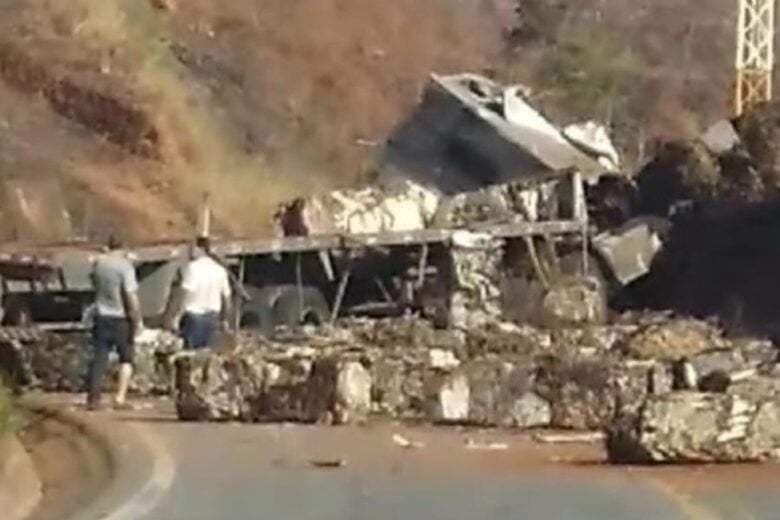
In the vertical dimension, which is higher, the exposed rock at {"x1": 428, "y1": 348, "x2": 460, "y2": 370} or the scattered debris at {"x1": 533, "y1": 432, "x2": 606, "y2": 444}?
the exposed rock at {"x1": 428, "y1": 348, "x2": 460, "y2": 370}

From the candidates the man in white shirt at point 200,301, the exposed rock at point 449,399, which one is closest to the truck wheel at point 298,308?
the man in white shirt at point 200,301

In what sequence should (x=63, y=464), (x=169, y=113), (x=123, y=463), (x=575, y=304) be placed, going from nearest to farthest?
(x=123, y=463) < (x=63, y=464) < (x=575, y=304) < (x=169, y=113)

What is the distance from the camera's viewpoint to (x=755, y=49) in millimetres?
61750

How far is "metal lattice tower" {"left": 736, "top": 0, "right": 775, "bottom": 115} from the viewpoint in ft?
197

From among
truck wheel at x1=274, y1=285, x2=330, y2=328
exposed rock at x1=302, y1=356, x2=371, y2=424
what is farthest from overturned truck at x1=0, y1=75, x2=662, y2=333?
exposed rock at x1=302, y1=356, x2=371, y2=424

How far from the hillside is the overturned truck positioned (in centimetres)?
664

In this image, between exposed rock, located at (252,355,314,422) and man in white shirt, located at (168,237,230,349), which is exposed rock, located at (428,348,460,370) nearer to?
exposed rock, located at (252,355,314,422)

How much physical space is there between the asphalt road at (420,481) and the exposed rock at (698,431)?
279 mm

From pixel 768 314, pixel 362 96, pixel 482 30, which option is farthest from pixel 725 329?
pixel 482 30

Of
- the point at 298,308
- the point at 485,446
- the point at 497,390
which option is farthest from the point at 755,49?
the point at 485,446

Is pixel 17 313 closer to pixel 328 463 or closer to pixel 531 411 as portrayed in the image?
pixel 531 411

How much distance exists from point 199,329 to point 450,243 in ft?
29.6

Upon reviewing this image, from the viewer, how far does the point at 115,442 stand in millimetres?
19359

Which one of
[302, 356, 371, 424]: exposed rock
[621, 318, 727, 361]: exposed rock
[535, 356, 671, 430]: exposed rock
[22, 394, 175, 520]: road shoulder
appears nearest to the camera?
[22, 394, 175, 520]: road shoulder
